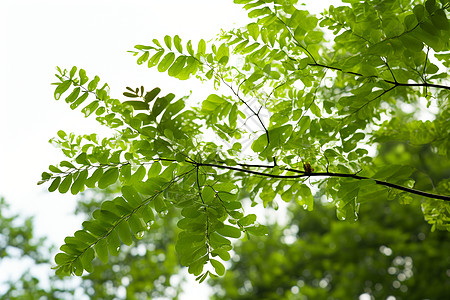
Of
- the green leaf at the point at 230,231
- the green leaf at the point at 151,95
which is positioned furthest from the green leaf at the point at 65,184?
the green leaf at the point at 230,231

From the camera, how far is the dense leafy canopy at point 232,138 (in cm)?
89

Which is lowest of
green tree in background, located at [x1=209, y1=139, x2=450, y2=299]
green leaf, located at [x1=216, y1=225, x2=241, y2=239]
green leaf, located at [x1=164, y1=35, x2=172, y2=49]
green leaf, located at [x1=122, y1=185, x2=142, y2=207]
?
green tree in background, located at [x1=209, y1=139, x2=450, y2=299]

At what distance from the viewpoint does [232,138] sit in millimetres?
1027

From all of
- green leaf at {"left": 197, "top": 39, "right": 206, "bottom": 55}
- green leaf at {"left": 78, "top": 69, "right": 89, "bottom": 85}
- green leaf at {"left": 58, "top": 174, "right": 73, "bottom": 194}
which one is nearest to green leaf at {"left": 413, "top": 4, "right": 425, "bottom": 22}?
green leaf at {"left": 197, "top": 39, "right": 206, "bottom": 55}

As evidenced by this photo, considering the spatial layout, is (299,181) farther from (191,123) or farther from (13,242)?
(13,242)

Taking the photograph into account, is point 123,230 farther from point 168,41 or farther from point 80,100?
point 168,41

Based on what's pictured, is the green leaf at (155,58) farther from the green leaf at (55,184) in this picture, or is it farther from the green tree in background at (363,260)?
the green tree in background at (363,260)

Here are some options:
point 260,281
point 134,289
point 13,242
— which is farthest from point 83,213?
point 260,281

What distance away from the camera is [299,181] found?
970 millimetres

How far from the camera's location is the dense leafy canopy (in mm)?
889

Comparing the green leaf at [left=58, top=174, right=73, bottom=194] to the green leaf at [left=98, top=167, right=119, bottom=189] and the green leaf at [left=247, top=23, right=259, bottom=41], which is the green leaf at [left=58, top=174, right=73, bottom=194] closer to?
the green leaf at [left=98, top=167, right=119, bottom=189]

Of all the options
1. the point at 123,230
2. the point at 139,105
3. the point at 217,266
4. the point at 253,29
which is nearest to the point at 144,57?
the point at 139,105

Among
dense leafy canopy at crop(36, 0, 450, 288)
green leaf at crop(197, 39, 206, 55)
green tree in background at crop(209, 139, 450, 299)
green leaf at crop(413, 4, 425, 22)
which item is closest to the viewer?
green leaf at crop(413, 4, 425, 22)

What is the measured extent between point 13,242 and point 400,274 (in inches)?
211
